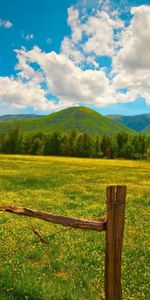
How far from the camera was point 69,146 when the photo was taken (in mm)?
167500

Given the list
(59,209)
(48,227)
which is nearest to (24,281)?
(48,227)

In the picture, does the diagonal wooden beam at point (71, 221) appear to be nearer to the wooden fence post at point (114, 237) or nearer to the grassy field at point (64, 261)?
the wooden fence post at point (114, 237)

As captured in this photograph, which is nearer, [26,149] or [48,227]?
[48,227]

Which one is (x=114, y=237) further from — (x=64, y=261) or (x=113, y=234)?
(x=64, y=261)

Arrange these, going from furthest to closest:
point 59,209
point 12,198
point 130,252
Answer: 1. point 12,198
2. point 59,209
3. point 130,252

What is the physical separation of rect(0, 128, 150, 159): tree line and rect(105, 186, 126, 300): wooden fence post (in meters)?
158

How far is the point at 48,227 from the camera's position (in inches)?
688

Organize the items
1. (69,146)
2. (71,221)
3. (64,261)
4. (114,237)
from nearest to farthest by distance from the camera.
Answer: (114,237)
(71,221)
(64,261)
(69,146)

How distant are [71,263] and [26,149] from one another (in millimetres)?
160925

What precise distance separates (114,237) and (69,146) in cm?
15982

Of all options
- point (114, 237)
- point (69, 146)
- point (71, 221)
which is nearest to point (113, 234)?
point (114, 237)

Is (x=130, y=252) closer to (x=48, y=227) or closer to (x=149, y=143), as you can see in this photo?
(x=48, y=227)

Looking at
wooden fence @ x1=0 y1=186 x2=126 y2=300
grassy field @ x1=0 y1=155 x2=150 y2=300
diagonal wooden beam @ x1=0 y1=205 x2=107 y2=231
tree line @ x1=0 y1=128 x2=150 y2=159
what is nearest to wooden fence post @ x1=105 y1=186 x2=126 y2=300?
wooden fence @ x1=0 y1=186 x2=126 y2=300

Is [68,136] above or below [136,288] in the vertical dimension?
above
